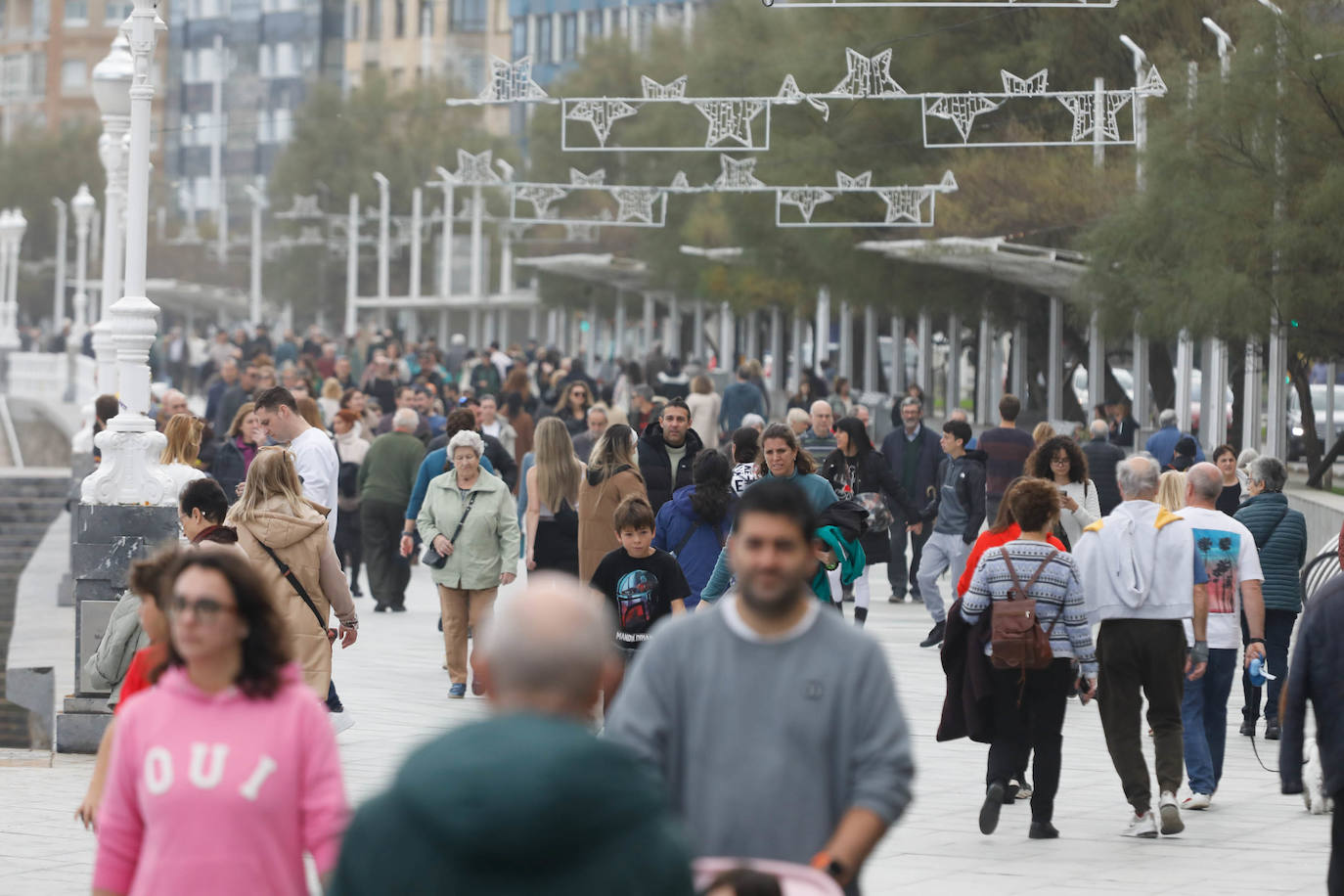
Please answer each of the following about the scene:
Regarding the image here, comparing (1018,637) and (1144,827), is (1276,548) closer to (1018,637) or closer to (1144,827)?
(1144,827)

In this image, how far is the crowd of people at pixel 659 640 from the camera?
3.37 metres

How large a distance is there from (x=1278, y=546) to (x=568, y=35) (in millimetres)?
91952

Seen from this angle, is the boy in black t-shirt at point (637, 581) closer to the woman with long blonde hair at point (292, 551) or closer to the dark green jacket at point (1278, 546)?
the woman with long blonde hair at point (292, 551)

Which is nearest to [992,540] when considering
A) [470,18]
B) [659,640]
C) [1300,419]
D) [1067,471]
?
[1067,471]

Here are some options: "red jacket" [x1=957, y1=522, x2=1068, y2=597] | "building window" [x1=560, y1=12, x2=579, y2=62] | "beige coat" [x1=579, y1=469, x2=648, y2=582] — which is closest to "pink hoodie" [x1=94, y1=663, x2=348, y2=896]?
"red jacket" [x1=957, y1=522, x2=1068, y2=597]

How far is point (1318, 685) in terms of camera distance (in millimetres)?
6957

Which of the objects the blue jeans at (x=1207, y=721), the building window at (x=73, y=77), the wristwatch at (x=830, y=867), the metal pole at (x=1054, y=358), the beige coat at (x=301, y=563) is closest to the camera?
the wristwatch at (x=830, y=867)

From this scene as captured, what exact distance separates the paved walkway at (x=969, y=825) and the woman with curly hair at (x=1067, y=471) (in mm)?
1172

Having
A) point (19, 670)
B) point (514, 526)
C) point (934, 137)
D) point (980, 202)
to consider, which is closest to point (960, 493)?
point (514, 526)

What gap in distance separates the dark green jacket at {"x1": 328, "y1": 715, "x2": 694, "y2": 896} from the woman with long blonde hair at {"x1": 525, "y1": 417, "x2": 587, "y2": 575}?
1030 centimetres

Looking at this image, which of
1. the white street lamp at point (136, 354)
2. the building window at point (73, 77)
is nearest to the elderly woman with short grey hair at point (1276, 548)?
the white street lamp at point (136, 354)

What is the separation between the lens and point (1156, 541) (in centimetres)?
977

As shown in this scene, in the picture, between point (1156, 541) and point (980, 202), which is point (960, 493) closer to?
point (1156, 541)

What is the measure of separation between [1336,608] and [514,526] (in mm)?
7107
